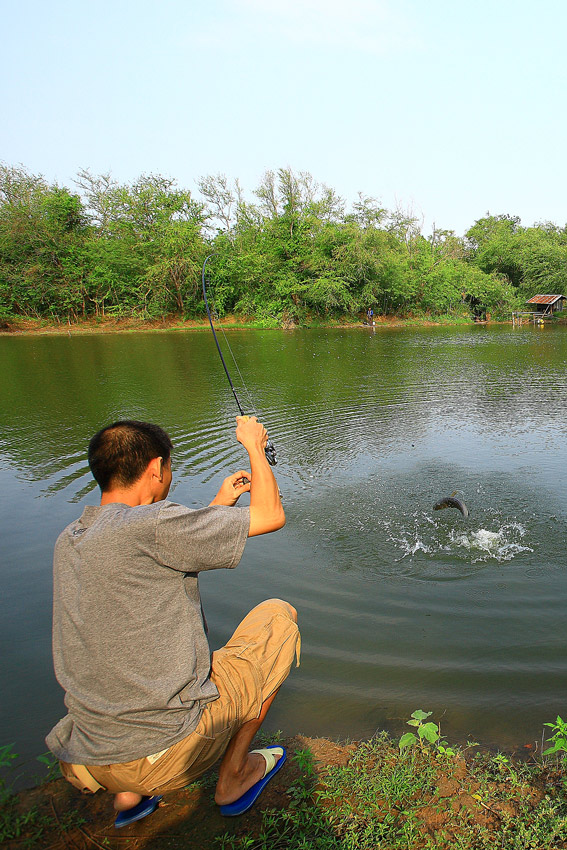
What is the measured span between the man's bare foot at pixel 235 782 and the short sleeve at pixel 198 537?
1051 millimetres

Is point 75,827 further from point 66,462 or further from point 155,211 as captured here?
point 155,211

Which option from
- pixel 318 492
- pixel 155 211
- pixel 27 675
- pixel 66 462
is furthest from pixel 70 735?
pixel 155 211

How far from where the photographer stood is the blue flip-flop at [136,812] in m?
2.10

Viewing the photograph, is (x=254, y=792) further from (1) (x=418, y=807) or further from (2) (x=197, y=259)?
(2) (x=197, y=259)

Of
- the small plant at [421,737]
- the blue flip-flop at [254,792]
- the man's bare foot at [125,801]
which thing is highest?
the man's bare foot at [125,801]

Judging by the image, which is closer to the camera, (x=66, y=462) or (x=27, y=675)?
(x=27, y=675)

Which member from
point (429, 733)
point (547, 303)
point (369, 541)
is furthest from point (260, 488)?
point (547, 303)

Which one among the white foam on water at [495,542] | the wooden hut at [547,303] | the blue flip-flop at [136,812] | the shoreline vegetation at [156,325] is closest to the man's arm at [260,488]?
the blue flip-flop at [136,812]

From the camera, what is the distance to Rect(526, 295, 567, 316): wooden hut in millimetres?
47078

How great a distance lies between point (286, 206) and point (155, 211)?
11.2 meters

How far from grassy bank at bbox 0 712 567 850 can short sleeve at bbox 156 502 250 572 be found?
116 cm

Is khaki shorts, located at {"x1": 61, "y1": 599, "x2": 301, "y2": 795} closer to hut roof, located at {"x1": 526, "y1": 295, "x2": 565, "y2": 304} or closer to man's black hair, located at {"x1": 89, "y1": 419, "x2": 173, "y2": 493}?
man's black hair, located at {"x1": 89, "y1": 419, "x2": 173, "y2": 493}

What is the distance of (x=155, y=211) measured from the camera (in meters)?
44.1

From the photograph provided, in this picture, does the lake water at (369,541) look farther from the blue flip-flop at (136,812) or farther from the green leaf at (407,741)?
the blue flip-flop at (136,812)
